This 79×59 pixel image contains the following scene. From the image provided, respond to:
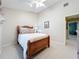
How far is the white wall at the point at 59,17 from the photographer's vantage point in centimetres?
460

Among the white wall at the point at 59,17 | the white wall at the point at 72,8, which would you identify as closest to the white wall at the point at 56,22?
the white wall at the point at 59,17

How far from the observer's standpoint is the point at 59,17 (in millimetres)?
5379

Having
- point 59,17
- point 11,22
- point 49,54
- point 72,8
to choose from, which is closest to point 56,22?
point 59,17

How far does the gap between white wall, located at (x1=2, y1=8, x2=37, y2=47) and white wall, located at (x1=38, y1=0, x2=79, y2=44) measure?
183cm

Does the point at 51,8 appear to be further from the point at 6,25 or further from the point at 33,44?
the point at 33,44

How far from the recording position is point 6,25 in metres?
5.41

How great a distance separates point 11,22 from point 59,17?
331cm

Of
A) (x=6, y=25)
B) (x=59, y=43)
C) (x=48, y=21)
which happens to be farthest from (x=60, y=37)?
(x=6, y=25)

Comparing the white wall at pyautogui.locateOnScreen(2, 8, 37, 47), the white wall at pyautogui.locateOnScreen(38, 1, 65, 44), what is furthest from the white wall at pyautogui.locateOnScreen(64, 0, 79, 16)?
the white wall at pyautogui.locateOnScreen(2, 8, 37, 47)

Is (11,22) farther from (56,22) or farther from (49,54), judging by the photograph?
(49,54)

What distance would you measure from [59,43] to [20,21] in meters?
3.28

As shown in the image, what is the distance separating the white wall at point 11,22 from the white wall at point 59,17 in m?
1.83

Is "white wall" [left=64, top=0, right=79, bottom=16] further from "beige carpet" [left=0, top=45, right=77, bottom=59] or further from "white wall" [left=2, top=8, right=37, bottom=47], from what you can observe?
"white wall" [left=2, top=8, right=37, bottom=47]

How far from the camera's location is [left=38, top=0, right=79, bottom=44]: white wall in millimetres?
4604
